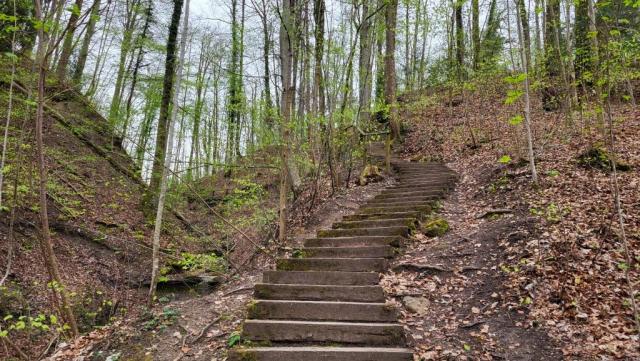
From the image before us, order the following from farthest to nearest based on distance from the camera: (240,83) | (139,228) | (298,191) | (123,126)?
(240,83) < (123,126) < (139,228) < (298,191)

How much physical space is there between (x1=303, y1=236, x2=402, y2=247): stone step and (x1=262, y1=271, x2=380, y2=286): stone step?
109 cm

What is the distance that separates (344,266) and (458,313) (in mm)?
1928

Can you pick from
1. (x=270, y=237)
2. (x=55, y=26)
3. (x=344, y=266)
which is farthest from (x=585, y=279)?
(x=55, y=26)

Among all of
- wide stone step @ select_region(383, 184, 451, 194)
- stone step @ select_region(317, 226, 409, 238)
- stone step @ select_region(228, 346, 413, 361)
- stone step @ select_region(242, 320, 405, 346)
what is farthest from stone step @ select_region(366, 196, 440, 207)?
stone step @ select_region(228, 346, 413, 361)

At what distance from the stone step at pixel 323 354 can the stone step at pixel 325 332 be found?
0.16 metres

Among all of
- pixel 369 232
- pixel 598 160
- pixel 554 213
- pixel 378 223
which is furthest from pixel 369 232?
pixel 598 160

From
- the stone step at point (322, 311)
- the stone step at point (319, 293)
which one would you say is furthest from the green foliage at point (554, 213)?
the stone step at point (322, 311)

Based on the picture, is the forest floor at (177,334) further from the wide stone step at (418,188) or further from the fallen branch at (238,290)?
the wide stone step at (418,188)

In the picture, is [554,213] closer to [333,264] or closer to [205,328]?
[333,264]

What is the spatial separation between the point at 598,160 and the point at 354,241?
18.8ft

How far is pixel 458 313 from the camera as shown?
502 centimetres

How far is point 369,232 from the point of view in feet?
24.5

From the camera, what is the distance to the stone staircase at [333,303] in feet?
14.5

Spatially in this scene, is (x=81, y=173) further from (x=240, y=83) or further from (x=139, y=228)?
(x=240, y=83)
